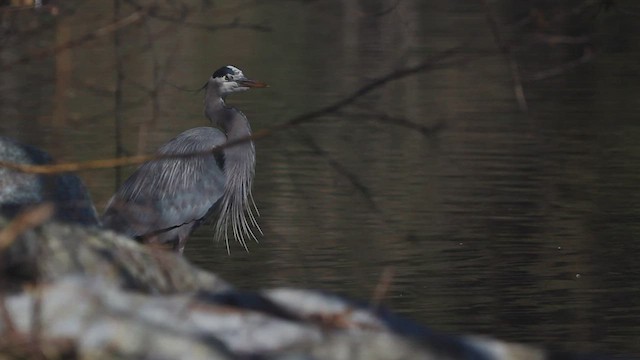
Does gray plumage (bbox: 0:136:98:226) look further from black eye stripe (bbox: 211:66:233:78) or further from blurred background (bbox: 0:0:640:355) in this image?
black eye stripe (bbox: 211:66:233:78)

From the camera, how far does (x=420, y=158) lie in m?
12.9

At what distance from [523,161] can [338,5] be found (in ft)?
67.9

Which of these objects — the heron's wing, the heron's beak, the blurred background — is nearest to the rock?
the blurred background

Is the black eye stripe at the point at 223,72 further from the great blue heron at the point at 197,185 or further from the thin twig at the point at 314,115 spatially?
the thin twig at the point at 314,115

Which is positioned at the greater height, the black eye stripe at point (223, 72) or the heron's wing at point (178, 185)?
the black eye stripe at point (223, 72)

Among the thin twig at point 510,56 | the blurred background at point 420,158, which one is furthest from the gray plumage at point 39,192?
the thin twig at point 510,56

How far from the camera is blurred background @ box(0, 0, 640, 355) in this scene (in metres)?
5.83

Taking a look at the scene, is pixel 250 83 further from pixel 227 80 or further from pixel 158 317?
pixel 158 317

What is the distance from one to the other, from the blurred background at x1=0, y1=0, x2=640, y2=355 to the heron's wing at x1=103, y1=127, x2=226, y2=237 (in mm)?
340

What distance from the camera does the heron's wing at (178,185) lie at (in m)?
9.02

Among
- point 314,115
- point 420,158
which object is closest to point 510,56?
point 314,115

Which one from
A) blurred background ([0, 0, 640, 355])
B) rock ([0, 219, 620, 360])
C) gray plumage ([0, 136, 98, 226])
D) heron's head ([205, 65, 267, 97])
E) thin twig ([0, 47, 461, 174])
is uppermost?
thin twig ([0, 47, 461, 174])

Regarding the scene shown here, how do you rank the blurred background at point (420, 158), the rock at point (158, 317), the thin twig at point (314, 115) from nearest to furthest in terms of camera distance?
the rock at point (158, 317), the thin twig at point (314, 115), the blurred background at point (420, 158)

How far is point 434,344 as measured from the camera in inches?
173
